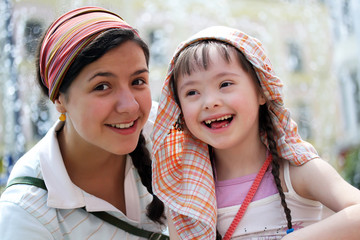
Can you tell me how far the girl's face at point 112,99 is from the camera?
2018mm

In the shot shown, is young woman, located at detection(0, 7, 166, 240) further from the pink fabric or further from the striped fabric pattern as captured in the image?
the pink fabric

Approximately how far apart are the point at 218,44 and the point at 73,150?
937 mm

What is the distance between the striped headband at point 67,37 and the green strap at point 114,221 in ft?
1.33

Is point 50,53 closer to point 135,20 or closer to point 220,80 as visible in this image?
point 220,80

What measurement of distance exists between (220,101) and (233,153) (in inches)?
13.0

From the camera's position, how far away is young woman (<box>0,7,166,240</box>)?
2.02 meters

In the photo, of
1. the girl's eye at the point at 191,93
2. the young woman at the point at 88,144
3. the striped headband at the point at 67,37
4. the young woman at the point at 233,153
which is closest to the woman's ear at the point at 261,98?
the young woman at the point at 233,153

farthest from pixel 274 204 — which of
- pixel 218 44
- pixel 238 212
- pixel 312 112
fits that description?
pixel 312 112

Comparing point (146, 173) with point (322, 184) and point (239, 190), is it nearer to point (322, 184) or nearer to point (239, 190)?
point (239, 190)

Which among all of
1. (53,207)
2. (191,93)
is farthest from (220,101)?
(53,207)

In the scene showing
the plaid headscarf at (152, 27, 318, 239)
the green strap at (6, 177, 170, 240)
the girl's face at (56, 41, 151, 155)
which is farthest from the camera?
the green strap at (6, 177, 170, 240)

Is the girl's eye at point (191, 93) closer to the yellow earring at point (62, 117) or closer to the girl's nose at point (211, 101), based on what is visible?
the girl's nose at point (211, 101)

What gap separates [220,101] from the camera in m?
1.83

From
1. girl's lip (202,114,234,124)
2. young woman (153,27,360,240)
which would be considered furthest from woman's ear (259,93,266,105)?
girl's lip (202,114,234,124)
